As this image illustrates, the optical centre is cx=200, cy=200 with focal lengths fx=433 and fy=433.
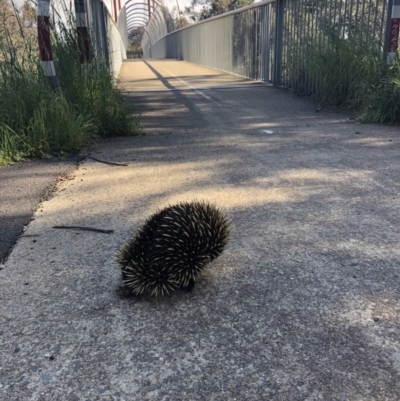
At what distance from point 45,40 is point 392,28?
19.9 feet

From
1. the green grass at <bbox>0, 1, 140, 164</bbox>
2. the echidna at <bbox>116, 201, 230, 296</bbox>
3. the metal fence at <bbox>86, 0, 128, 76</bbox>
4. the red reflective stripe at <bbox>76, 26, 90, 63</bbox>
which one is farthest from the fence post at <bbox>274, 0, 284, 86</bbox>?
the echidna at <bbox>116, 201, 230, 296</bbox>

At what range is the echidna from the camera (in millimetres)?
2459

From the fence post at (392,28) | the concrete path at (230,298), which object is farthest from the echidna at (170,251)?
the fence post at (392,28)

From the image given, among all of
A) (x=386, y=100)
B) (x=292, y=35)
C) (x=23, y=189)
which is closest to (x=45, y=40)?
(x=23, y=189)

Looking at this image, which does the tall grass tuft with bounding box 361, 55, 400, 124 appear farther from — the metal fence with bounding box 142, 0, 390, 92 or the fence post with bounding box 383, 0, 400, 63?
the metal fence with bounding box 142, 0, 390, 92

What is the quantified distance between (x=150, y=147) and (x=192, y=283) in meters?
3.93

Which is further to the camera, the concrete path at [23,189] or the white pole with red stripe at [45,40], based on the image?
the white pole with red stripe at [45,40]

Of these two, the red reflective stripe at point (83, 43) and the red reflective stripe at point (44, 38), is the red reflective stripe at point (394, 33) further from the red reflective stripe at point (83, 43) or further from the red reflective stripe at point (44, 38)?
the red reflective stripe at point (44, 38)

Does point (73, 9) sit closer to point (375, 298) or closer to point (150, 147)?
point (150, 147)

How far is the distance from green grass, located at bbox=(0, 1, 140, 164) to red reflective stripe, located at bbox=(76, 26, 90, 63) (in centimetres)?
13

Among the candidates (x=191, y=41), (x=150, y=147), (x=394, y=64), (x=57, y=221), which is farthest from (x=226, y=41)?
(x=57, y=221)

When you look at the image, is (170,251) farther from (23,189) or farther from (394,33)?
(394,33)

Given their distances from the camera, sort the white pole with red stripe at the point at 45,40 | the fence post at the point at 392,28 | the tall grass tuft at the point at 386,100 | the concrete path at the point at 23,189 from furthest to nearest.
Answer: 1. the fence post at the point at 392,28
2. the tall grass tuft at the point at 386,100
3. the white pole with red stripe at the point at 45,40
4. the concrete path at the point at 23,189

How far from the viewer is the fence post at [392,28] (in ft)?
26.0
